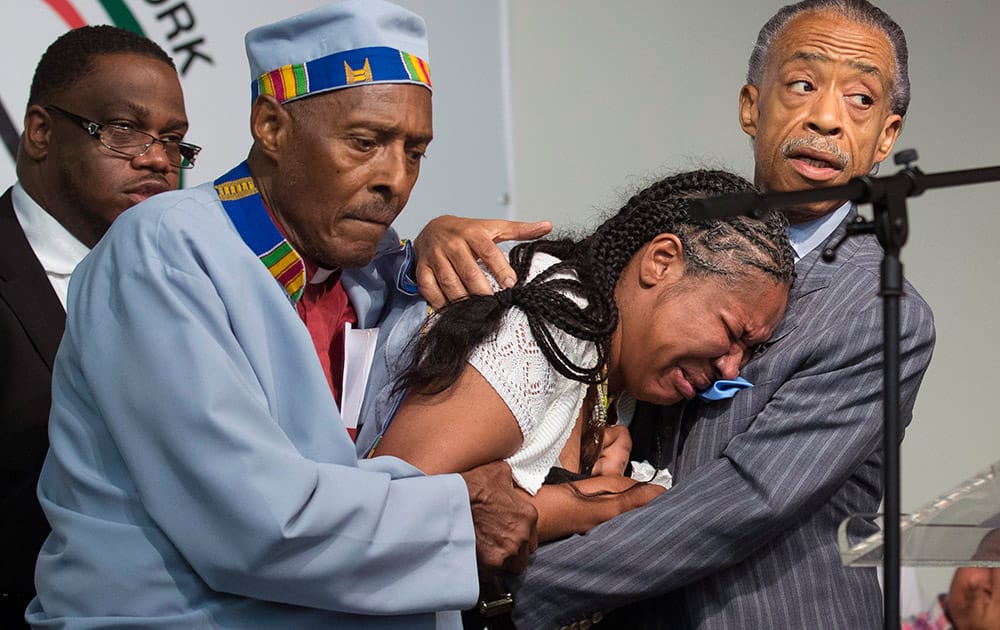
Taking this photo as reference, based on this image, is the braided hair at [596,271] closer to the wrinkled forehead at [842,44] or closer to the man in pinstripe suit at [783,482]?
the man in pinstripe suit at [783,482]

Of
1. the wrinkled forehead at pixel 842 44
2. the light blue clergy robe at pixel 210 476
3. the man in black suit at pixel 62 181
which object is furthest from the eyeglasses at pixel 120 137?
the wrinkled forehead at pixel 842 44

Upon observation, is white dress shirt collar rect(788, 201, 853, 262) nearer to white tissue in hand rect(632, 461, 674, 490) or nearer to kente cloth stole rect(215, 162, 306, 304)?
white tissue in hand rect(632, 461, 674, 490)

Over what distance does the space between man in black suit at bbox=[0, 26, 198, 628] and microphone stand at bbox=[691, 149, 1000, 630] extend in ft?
4.97

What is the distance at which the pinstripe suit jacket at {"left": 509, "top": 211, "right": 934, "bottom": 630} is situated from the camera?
224cm

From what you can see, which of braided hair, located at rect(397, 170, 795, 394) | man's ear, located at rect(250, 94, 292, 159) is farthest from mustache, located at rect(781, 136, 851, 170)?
man's ear, located at rect(250, 94, 292, 159)

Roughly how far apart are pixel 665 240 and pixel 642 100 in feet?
6.72

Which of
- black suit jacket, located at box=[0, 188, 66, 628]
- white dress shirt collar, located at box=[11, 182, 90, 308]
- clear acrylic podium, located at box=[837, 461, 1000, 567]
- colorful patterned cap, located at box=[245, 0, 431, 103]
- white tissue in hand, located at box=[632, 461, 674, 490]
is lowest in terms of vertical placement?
black suit jacket, located at box=[0, 188, 66, 628]

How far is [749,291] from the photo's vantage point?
2.36m

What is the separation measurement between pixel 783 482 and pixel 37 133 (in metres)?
1.80

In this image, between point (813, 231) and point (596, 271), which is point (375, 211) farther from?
point (813, 231)

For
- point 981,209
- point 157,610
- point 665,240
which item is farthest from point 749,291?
point 981,209

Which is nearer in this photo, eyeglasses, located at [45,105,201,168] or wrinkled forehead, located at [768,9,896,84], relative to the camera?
wrinkled forehead, located at [768,9,896,84]

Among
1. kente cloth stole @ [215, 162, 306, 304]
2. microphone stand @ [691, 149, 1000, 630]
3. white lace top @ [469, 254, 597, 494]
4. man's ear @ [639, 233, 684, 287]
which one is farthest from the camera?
man's ear @ [639, 233, 684, 287]

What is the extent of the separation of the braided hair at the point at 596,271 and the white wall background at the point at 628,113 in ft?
4.24
